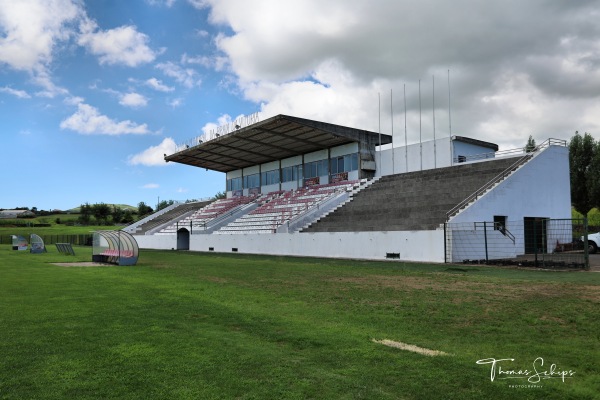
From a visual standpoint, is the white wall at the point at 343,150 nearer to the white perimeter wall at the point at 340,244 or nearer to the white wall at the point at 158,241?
the white perimeter wall at the point at 340,244

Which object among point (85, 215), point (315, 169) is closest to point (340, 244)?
point (315, 169)

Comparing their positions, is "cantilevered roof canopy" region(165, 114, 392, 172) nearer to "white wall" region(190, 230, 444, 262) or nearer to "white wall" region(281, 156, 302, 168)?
"white wall" region(281, 156, 302, 168)

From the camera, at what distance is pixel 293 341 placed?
6.43 m

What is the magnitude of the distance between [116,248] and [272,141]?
21528 millimetres

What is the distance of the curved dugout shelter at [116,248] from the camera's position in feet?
71.7

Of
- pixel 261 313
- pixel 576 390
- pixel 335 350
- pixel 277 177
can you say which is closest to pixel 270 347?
pixel 335 350

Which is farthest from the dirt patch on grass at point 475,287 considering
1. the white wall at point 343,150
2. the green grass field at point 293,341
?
the white wall at point 343,150

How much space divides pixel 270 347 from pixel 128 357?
1781 mm

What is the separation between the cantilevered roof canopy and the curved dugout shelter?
52.1 feet

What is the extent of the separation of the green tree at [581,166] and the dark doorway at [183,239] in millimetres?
46181

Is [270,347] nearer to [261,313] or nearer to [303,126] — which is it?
[261,313]

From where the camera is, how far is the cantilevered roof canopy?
36938 millimetres

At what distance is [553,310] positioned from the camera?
8.56 metres
